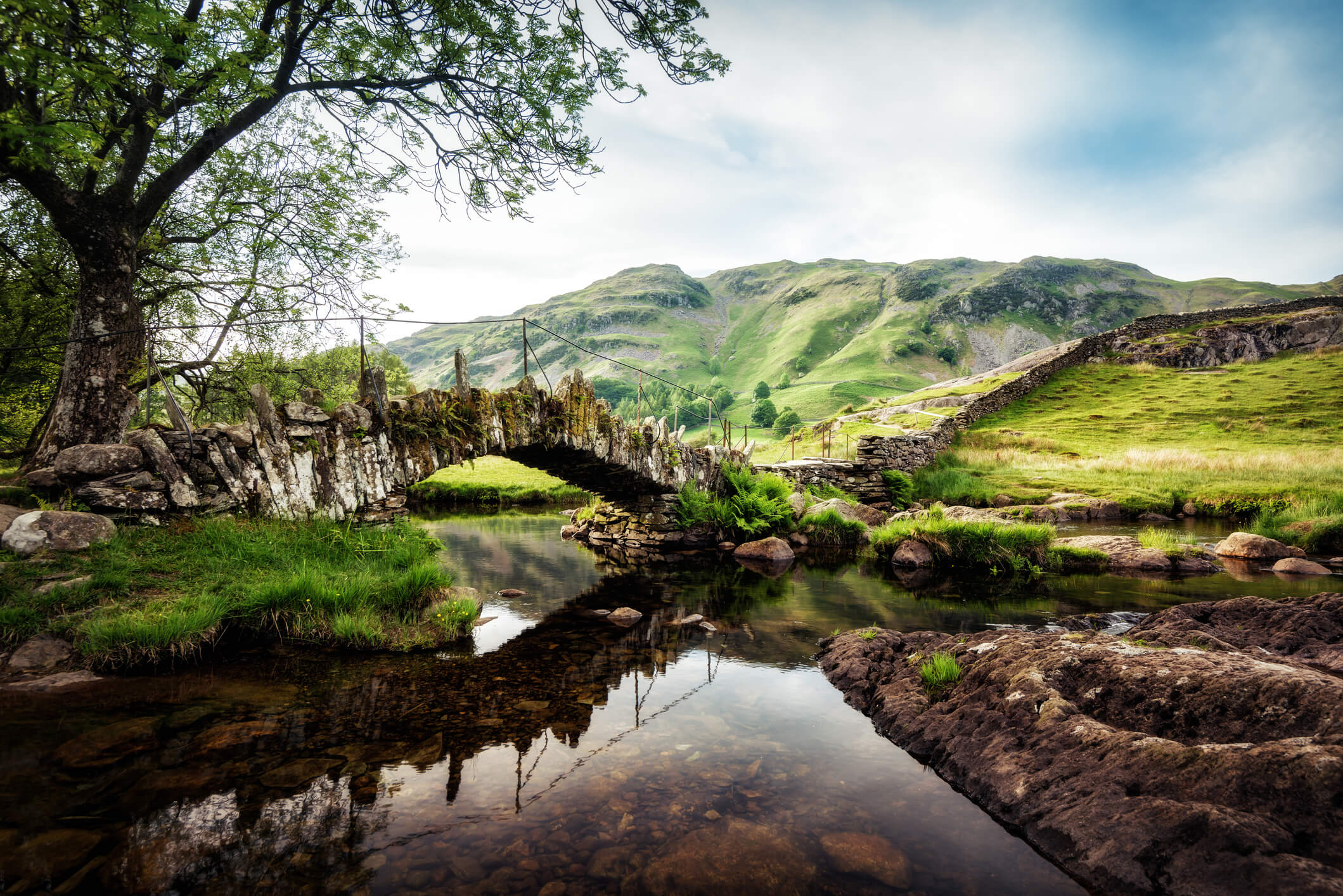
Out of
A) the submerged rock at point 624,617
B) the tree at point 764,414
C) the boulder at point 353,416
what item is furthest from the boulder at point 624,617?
the tree at point 764,414

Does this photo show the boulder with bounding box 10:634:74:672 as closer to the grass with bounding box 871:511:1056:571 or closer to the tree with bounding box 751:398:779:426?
the grass with bounding box 871:511:1056:571

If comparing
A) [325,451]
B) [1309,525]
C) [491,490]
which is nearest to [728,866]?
[325,451]

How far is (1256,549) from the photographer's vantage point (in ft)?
45.9

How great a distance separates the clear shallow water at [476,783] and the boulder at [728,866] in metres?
0.02

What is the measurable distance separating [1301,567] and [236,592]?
20.7 metres

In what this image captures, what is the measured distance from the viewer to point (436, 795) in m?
4.19

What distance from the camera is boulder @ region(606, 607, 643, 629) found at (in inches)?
373

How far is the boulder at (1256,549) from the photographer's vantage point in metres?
13.9

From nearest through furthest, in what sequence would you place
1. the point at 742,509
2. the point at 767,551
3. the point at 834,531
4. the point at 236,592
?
1. the point at 236,592
2. the point at 767,551
3. the point at 834,531
4. the point at 742,509

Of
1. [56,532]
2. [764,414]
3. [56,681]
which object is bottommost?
[56,681]

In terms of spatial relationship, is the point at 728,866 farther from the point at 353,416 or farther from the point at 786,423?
the point at 786,423

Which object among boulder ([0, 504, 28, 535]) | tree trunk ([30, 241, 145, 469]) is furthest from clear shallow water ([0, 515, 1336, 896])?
tree trunk ([30, 241, 145, 469])

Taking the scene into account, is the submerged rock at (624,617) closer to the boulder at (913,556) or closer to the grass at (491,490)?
the boulder at (913,556)

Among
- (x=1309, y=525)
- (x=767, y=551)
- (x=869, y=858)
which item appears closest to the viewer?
(x=869, y=858)
